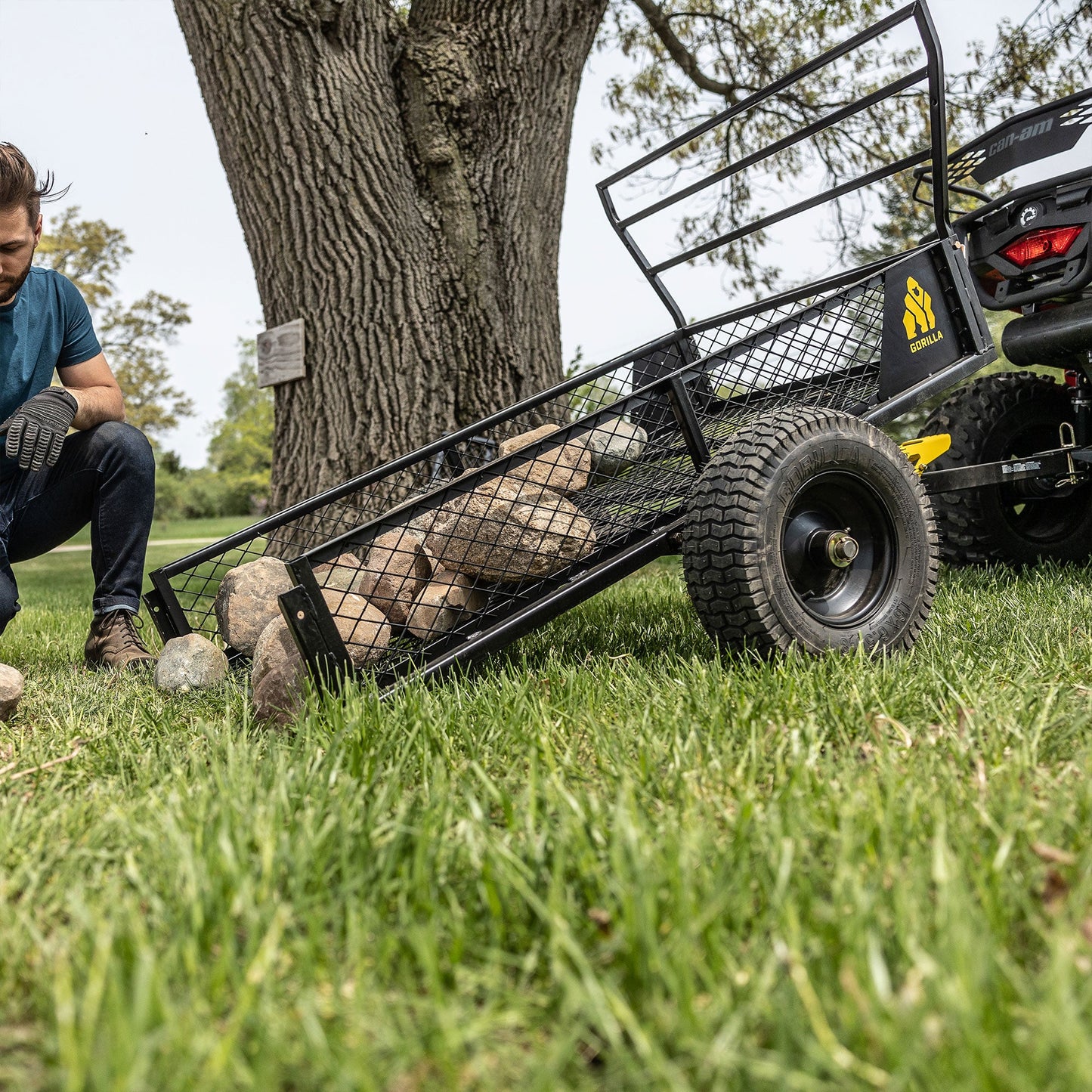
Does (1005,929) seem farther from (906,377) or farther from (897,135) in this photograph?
(897,135)

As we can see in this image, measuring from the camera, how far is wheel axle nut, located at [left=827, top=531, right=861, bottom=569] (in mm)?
2416

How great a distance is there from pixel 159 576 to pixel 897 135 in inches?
352

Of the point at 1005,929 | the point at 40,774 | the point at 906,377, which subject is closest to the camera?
the point at 1005,929

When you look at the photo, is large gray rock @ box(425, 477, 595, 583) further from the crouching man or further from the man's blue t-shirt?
the man's blue t-shirt

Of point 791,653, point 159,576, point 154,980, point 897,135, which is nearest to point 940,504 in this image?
point 791,653

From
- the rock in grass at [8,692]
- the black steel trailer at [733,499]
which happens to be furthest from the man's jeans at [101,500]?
the rock in grass at [8,692]

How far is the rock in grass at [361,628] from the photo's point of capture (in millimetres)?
2395

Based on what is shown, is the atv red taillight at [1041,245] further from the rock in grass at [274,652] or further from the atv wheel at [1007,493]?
the rock in grass at [274,652]

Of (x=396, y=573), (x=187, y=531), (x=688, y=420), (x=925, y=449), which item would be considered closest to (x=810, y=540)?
(x=688, y=420)

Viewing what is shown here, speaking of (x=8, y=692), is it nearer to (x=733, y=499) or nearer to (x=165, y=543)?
(x=733, y=499)

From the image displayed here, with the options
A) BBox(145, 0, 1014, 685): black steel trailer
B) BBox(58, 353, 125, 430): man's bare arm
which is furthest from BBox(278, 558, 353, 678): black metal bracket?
BBox(58, 353, 125, 430): man's bare arm

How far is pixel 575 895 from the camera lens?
1219mm

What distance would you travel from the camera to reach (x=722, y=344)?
3.46 metres

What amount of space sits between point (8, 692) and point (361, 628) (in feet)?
3.09
